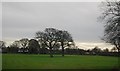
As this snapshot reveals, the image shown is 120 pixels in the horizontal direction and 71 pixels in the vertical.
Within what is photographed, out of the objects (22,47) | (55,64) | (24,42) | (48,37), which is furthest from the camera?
(22,47)

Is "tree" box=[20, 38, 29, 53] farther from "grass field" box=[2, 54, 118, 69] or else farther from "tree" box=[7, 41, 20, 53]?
"grass field" box=[2, 54, 118, 69]

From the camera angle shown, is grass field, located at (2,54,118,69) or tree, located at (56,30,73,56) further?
tree, located at (56,30,73,56)

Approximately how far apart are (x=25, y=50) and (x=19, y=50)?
6.94 metres

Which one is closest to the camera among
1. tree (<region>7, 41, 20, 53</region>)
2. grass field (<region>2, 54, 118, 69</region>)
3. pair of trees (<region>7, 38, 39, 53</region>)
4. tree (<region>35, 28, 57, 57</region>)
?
grass field (<region>2, 54, 118, 69</region>)

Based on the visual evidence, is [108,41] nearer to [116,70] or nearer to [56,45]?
[116,70]

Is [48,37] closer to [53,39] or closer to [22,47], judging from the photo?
[53,39]

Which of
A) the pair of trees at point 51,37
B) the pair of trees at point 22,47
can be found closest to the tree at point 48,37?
the pair of trees at point 51,37

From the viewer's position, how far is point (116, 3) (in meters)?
29.7

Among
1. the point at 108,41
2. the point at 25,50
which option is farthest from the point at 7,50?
the point at 108,41

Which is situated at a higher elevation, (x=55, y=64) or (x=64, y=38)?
(x=64, y=38)

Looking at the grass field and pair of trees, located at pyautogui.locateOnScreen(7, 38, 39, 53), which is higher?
pair of trees, located at pyautogui.locateOnScreen(7, 38, 39, 53)

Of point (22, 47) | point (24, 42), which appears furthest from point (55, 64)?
point (22, 47)

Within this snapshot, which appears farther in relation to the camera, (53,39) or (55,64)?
(53,39)

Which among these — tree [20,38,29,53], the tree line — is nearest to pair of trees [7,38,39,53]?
tree [20,38,29,53]
